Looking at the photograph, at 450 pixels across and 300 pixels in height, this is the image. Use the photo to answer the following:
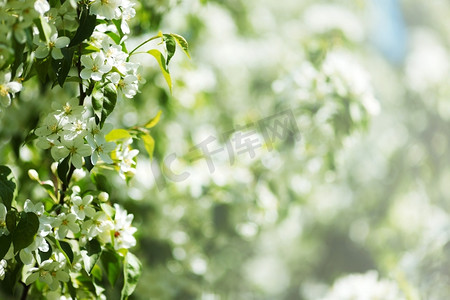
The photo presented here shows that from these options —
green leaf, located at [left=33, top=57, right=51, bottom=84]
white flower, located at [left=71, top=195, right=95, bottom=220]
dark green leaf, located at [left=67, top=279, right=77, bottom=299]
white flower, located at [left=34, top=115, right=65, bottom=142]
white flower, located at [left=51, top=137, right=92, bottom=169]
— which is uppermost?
green leaf, located at [left=33, top=57, right=51, bottom=84]

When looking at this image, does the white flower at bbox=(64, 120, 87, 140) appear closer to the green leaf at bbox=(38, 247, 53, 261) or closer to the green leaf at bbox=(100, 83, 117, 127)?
the green leaf at bbox=(100, 83, 117, 127)

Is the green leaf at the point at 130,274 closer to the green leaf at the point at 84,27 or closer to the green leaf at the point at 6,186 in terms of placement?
the green leaf at the point at 6,186

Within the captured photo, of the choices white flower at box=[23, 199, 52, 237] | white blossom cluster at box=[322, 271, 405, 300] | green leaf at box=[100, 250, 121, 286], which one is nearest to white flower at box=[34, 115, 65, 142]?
white flower at box=[23, 199, 52, 237]

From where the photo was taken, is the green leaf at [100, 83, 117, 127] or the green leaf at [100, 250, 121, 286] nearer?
the green leaf at [100, 83, 117, 127]

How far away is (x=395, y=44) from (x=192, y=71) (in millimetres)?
3094

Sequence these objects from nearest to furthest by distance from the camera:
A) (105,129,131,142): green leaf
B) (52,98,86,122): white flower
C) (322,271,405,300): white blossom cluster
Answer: (52,98,86,122): white flower
(105,129,131,142): green leaf
(322,271,405,300): white blossom cluster

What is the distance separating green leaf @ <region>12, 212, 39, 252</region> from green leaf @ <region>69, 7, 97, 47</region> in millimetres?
254

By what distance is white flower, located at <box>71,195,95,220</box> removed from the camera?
0.82m

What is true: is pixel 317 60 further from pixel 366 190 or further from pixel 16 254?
pixel 366 190

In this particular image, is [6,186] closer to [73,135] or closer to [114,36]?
[73,135]

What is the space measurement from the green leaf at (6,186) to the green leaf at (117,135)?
17 cm

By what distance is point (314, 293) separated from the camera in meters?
4.58

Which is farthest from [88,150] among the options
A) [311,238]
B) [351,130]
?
[311,238]

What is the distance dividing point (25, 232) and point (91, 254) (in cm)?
12
